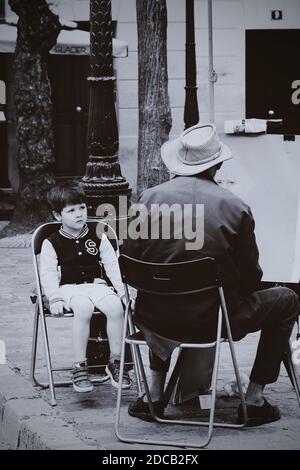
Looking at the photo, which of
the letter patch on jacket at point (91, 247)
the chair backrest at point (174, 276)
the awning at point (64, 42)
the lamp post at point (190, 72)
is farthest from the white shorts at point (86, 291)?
the lamp post at point (190, 72)

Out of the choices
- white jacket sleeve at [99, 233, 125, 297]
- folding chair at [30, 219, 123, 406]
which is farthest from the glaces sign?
white jacket sleeve at [99, 233, 125, 297]

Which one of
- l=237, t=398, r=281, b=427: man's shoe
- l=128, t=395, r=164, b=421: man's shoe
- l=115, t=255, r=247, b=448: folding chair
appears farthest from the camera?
l=128, t=395, r=164, b=421: man's shoe

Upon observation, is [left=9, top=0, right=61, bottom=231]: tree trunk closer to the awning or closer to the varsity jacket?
the awning

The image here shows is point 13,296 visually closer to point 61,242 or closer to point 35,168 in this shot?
point 61,242

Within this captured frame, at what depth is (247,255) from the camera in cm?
575

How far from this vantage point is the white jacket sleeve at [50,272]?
6.44 meters

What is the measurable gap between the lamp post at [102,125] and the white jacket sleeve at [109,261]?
2.30ft

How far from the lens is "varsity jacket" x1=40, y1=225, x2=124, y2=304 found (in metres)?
6.62

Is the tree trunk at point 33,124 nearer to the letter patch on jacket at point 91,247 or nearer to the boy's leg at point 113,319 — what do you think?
the letter patch on jacket at point 91,247

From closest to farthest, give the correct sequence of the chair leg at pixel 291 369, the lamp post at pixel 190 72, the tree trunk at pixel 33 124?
the chair leg at pixel 291 369 → the tree trunk at pixel 33 124 → the lamp post at pixel 190 72

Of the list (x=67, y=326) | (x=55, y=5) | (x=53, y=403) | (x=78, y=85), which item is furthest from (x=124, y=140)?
(x=53, y=403)

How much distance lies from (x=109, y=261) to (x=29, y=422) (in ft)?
4.03

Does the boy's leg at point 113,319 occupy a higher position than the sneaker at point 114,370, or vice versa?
the boy's leg at point 113,319

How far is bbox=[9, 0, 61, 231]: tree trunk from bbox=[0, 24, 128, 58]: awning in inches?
39.8
